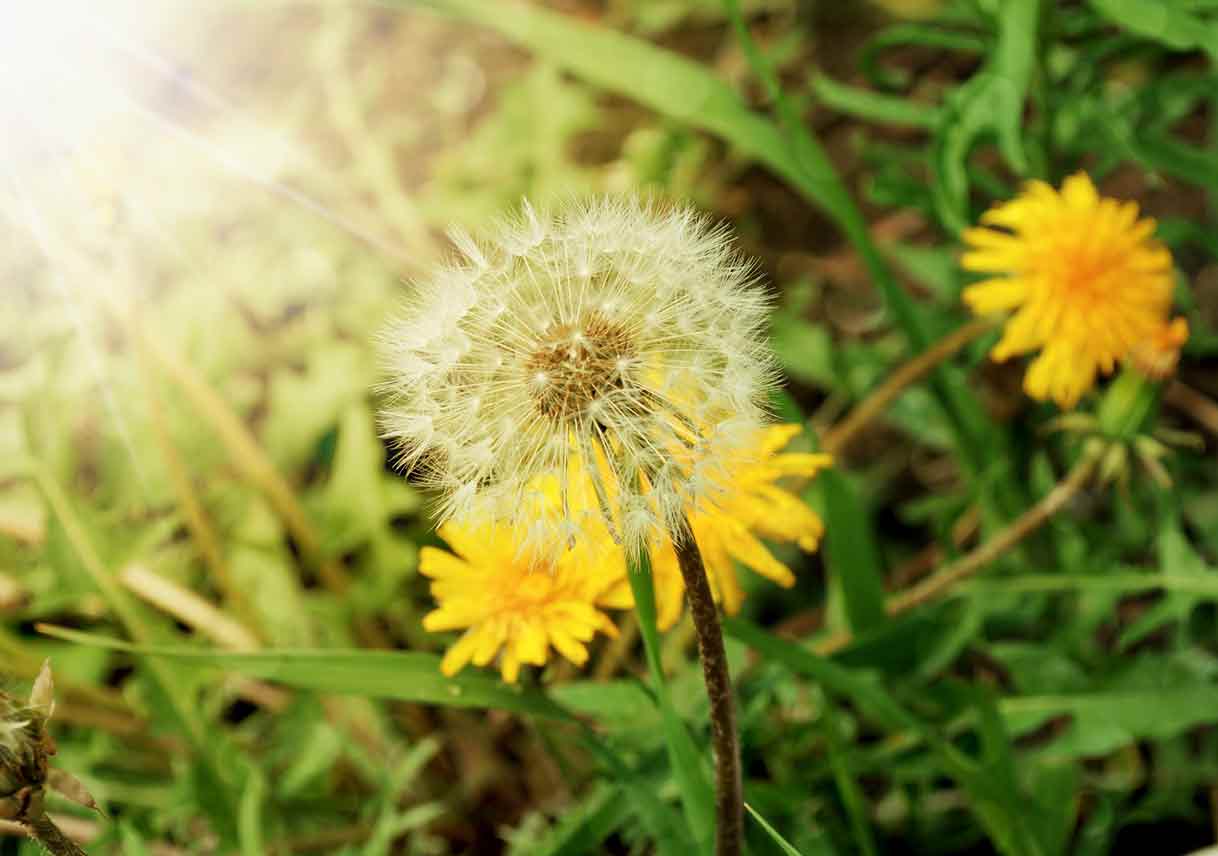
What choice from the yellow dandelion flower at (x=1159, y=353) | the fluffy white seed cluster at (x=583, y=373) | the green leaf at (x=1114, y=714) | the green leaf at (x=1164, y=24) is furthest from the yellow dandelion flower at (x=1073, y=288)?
the fluffy white seed cluster at (x=583, y=373)

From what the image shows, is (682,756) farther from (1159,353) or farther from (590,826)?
(1159,353)

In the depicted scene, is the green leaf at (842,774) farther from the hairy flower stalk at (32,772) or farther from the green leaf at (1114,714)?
the hairy flower stalk at (32,772)

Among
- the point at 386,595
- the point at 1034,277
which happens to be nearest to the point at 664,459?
the point at 1034,277


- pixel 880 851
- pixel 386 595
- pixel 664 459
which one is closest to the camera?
pixel 664 459

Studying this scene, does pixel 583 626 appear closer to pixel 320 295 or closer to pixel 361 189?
pixel 320 295

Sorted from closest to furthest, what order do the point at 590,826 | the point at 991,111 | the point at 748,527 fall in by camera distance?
the point at 748,527
the point at 590,826
the point at 991,111

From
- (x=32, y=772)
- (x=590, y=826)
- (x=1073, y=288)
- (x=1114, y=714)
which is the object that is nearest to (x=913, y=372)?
(x=1073, y=288)
